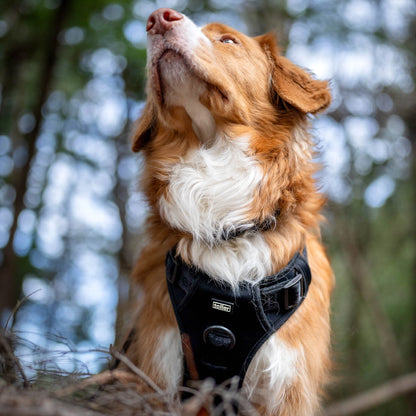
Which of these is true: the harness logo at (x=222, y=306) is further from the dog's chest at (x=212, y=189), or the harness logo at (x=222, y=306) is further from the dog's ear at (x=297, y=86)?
the dog's ear at (x=297, y=86)

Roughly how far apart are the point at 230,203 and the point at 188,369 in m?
0.90

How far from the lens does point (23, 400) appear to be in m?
1.23

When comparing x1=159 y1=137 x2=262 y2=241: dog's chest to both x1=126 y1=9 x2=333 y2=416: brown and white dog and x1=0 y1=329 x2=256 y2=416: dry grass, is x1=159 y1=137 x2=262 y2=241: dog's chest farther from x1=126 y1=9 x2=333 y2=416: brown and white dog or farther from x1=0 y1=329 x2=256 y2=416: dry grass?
x1=0 y1=329 x2=256 y2=416: dry grass

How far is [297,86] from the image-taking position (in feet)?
9.27

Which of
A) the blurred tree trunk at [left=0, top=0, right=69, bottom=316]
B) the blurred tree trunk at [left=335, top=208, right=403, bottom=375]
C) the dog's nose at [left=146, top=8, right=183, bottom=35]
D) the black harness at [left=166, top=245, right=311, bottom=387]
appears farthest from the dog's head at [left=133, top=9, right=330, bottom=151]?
the blurred tree trunk at [left=335, top=208, right=403, bottom=375]

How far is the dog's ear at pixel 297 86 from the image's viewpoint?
2732mm

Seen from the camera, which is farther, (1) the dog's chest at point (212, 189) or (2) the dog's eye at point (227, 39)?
(2) the dog's eye at point (227, 39)

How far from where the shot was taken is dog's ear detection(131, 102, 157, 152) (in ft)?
9.53

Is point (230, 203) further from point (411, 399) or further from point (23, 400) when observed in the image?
point (411, 399)

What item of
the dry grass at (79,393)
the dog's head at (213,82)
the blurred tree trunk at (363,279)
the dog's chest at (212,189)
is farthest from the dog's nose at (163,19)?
the blurred tree trunk at (363,279)

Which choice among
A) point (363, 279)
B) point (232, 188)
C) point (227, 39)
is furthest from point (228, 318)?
point (363, 279)

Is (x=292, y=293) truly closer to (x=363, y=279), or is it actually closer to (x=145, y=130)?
(x=145, y=130)

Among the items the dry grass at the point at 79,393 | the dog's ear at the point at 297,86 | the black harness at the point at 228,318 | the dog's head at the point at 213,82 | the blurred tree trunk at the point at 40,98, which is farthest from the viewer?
the blurred tree trunk at the point at 40,98

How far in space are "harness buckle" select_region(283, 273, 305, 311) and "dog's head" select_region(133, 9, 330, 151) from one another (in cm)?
96
